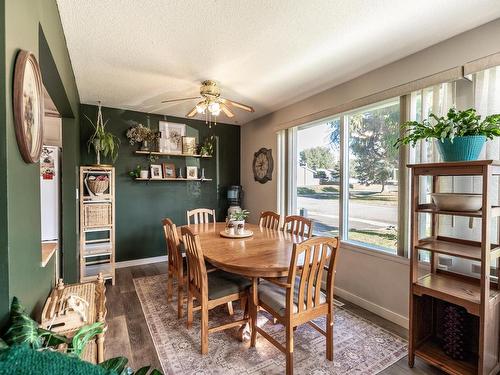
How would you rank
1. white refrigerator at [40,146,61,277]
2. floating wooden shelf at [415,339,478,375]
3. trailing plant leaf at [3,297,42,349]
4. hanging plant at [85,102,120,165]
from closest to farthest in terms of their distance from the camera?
trailing plant leaf at [3,297,42,349]
floating wooden shelf at [415,339,478,375]
white refrigerator at [40,146,61,277]
hanging plant at [85,102,120,165]

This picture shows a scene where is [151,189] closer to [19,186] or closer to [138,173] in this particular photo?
[138,173]

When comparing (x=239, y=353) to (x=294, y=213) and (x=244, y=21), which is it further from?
(x=244, y=21)

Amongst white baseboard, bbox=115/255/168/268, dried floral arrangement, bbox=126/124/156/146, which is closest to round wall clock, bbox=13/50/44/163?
dried floral arrangement, bbox=126/124/156/146

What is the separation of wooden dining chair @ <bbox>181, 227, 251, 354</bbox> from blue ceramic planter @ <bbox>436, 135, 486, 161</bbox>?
178cm

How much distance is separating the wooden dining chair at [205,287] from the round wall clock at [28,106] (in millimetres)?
1142

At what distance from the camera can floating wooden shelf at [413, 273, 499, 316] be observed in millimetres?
1581

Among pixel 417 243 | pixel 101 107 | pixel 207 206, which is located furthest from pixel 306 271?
pixel 101 107

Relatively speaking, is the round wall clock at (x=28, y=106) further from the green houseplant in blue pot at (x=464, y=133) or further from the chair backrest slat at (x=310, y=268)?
the green houseplant in blue pot at (x=464, y=133)

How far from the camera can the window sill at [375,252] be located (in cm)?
239

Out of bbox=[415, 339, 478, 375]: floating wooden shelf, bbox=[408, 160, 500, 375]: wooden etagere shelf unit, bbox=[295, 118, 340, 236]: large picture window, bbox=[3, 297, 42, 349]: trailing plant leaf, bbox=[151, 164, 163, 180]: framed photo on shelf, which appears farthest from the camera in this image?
bbox=[151, 164, 163, 180]: framed photo on shelf

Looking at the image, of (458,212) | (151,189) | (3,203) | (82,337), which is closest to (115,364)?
(82,337)

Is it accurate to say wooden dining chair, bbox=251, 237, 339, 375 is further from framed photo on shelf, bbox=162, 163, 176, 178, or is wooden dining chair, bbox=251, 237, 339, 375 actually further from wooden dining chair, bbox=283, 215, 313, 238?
framed photo on shelf, bbox=162, 163, 176, 178

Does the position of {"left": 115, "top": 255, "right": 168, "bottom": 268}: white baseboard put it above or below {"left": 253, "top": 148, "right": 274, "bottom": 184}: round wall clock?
below

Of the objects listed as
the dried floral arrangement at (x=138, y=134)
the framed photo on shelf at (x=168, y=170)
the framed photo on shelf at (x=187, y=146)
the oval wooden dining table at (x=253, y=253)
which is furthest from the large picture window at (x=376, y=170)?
the dried floral arrangement at (x=138, y=134)
